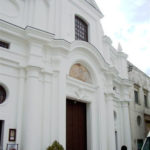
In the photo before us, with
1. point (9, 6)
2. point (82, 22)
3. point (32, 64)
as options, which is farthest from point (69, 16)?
point (32, 64)

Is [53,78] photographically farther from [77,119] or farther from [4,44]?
[77,119]

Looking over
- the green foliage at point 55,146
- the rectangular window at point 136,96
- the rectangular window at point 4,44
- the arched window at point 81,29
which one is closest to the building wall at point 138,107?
the rectangular window at point 136,96

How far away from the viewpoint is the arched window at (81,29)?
13970 millimetres

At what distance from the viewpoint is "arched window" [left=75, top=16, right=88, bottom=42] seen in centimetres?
1397

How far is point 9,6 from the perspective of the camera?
428 inches

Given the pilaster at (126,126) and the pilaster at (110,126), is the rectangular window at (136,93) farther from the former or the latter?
the pilaster at (110,126)

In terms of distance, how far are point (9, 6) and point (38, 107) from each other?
5.05 meters

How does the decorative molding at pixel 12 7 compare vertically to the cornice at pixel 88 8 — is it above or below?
below

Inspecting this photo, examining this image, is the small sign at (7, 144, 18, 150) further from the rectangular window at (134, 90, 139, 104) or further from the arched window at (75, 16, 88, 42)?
the rectangular window at (134, 90, 139, 104)

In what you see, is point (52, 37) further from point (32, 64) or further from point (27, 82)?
point (27, 82)

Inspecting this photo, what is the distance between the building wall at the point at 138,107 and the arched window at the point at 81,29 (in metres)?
6.70

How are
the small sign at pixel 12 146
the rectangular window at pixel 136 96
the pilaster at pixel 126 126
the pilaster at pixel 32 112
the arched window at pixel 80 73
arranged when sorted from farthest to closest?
the rectangular window at pixel 136 96 → the pilaster at pixel 126 126 → the arched window at pixel 80 73 → the pilaster at pixel 32 112 → the small sign at pixel 12 146

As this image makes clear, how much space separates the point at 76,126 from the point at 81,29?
609cm

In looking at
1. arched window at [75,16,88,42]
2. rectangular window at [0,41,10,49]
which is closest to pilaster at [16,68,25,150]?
rectangular window at [0,41,10,49]
